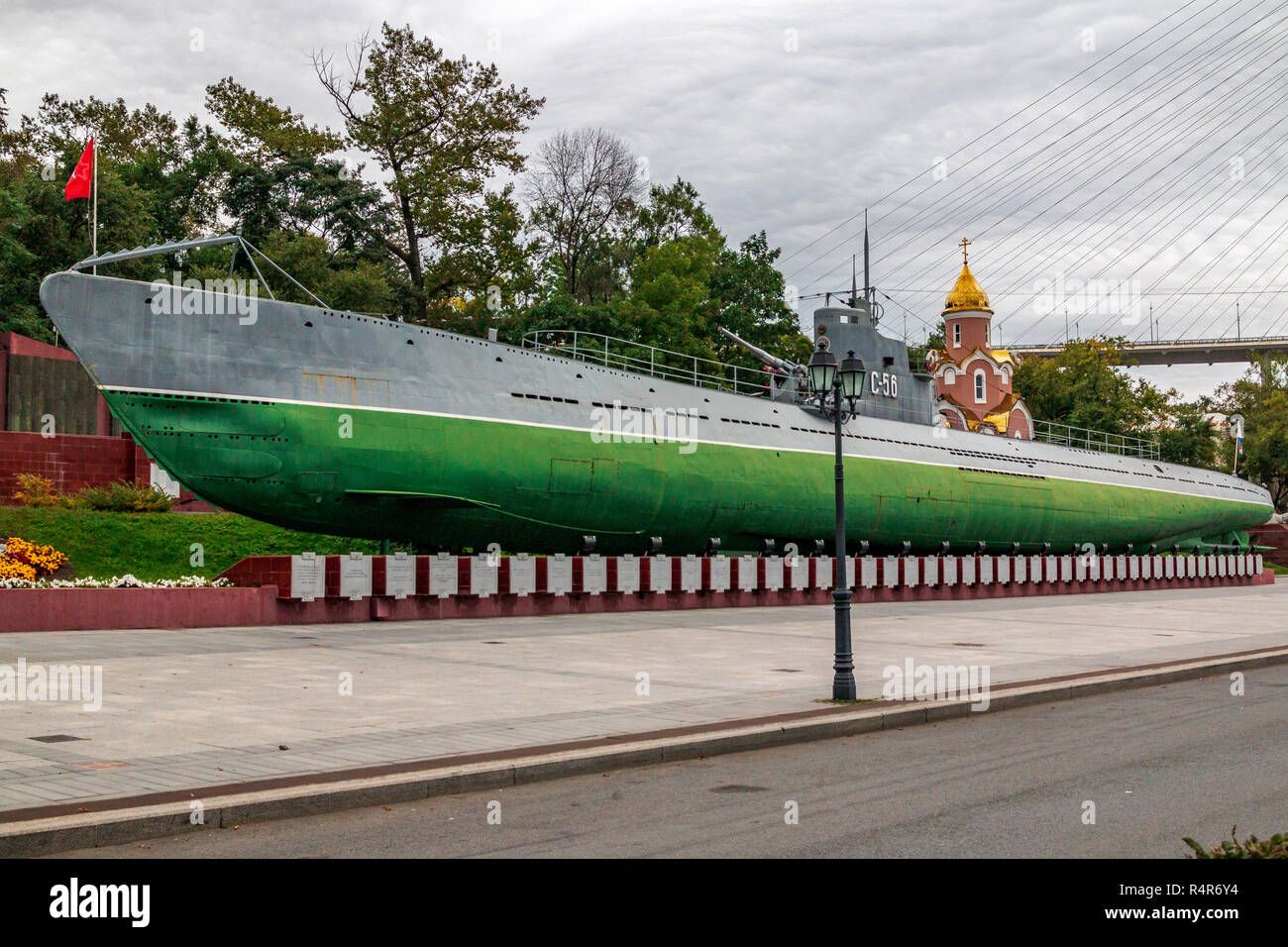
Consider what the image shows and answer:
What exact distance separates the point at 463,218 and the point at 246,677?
45825 millimetres

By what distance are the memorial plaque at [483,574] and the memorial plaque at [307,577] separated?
10.8ft

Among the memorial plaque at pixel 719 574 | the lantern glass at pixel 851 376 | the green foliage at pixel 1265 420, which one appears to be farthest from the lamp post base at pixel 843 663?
the green foliage at pixel 1265 420

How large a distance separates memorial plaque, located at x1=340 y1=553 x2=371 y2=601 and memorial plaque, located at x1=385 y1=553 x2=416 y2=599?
1.33 feet

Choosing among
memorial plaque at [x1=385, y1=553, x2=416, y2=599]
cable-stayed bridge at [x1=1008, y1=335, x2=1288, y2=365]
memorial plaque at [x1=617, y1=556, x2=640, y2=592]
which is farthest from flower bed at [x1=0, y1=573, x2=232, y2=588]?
cable-stayed bridge at [x1=1008, y1=335, x2=1288, y2=365]

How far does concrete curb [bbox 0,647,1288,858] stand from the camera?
316 inches

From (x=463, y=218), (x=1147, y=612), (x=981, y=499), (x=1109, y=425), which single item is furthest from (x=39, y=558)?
(x=1109, y=425)

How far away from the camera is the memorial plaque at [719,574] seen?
1197 inches

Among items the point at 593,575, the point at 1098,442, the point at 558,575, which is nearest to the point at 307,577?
the point at 558,575

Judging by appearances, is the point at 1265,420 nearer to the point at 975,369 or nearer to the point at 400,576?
the point at 975,369

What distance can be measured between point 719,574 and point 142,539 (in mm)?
13897

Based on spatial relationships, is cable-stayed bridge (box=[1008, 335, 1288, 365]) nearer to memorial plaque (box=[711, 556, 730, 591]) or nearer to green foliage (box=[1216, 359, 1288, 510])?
green foliage (box=[1216, 359, 1288, 510])

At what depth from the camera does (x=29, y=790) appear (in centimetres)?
884

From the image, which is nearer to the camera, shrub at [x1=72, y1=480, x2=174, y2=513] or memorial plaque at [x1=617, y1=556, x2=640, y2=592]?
memorial plaque at [x1=617, y1=556, x2=640, y2=592]

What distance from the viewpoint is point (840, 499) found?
16047 millimetres
